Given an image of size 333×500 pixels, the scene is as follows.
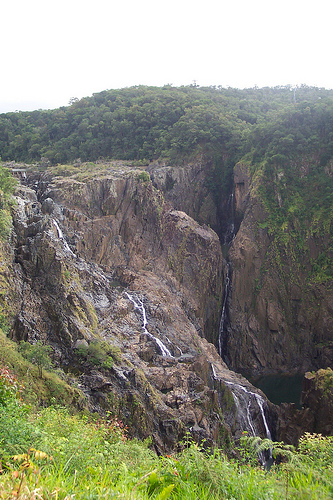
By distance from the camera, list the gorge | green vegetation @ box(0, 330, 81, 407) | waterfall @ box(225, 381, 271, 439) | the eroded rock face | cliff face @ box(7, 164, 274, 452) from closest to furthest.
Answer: green vegetation @ box(0, 330, 81, 407) → cliff face @ box(7, 164, 274, 452) → the gorge → the eroded rock face → waterfall @ box(225, 381, 271, 439)

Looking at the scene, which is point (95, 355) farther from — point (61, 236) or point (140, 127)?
point (140, 127)

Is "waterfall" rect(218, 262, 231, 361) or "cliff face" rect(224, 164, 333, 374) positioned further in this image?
"waterfall" rect(218, 262, 231, 361)

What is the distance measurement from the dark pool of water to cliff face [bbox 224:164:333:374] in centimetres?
124

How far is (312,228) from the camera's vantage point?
4056 centimetres

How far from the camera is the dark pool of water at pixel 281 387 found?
108ft

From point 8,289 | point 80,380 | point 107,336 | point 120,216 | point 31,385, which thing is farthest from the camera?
point 120,216

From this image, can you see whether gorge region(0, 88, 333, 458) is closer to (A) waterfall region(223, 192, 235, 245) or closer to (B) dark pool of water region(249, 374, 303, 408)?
(A) waterfall region(223, 192, 235, 245)

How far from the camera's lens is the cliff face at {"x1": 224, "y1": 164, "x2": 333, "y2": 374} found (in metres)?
38.4

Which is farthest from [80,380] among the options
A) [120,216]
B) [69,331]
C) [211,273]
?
[211,273]

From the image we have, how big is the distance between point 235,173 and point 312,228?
1109 centimetres

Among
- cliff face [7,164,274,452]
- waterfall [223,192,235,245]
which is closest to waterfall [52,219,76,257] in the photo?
cliff face [7,164,274,452]

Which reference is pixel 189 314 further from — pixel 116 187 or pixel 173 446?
pixel 173 446

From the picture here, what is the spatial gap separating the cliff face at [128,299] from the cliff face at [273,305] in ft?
7.93

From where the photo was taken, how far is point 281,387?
35250 millimetres
